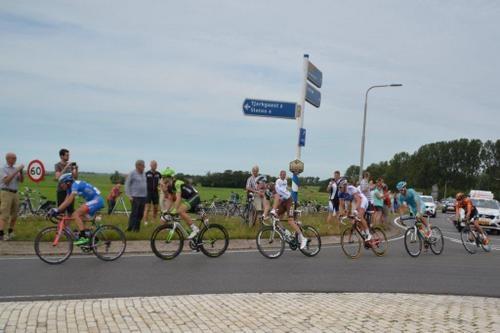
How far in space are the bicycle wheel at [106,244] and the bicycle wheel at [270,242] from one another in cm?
298

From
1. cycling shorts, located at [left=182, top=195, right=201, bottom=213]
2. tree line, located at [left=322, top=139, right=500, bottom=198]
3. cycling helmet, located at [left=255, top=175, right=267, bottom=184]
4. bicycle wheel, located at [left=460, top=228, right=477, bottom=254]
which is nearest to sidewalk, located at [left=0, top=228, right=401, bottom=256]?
cycling shorts, located at [left=182, top=195, right=201, bottom=213]

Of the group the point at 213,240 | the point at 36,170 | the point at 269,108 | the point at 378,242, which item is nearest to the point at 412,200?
the point at 378,242

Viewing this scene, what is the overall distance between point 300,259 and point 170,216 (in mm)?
2986

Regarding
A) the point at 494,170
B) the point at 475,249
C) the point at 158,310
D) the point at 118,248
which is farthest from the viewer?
the point at 494,170

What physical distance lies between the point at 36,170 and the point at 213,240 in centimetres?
705

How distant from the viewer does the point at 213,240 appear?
11.7 m

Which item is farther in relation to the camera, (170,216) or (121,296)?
(170,216)

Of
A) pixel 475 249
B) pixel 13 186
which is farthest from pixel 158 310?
pixel 475 249

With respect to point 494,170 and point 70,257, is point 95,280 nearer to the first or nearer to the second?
point 70,257

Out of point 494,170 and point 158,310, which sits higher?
point 494,170

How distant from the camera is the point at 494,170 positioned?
11938 cm

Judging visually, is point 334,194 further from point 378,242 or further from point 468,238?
point 378,242

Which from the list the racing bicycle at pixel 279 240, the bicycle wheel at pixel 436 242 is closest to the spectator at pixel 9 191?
the racing bicycle at pixel 279 240

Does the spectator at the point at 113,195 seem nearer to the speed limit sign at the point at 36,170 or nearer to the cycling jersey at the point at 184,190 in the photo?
the speed limit sign at the point at 36,170
